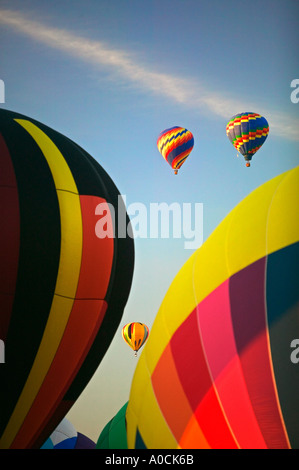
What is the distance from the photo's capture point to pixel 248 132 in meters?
9.12

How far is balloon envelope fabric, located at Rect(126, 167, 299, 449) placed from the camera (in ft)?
9.59

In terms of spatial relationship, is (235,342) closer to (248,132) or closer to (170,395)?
(170,395)

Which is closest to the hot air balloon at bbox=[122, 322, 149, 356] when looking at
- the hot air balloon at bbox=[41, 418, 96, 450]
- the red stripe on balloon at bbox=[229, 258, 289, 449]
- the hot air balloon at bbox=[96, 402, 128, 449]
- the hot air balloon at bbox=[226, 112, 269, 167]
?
the hot air balloon at bbox=[41, 418, 96, 450]

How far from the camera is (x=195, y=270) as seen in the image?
11.4ft

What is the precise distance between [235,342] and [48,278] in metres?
1.33

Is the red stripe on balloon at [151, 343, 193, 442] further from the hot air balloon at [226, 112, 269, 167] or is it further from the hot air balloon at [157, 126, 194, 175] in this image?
the hot air balloon at [157, 126, 194, 175]

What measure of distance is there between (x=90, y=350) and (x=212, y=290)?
117 cm

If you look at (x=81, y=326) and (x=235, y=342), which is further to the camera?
(x=81, y=326)

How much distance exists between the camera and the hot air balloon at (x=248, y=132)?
355 inches

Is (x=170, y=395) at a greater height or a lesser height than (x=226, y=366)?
lesser

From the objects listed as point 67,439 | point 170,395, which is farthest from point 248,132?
point 170,395

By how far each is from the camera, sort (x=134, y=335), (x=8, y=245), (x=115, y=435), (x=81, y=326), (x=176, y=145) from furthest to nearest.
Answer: (x=176, y=145), (x=134, y=335), (x=115, y=435), (x=81, y=326), (x=8, y=245)
